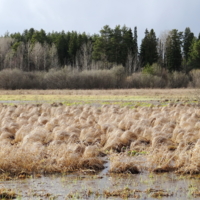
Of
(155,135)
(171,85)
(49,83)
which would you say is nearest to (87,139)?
(155,135)

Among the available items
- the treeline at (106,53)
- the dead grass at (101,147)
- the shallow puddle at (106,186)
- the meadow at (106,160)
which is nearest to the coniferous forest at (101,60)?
the treeline at (106,53)

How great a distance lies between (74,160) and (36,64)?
68460 mm

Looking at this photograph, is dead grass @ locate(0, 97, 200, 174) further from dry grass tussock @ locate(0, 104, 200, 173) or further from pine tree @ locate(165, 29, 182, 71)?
pine tree @ locate(165, 29, 182, 71)

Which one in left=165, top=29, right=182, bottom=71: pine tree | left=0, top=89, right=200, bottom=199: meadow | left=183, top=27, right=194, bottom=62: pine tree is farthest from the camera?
left=183, top=27, right=194, bottom=62: pine tree

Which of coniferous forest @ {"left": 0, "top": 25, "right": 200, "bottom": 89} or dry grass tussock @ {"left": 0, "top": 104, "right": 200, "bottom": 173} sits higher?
coniferous forest @ {"left": 0, "top": 25, "right": 200, "bottom": 89}

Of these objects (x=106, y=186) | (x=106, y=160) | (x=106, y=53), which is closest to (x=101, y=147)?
(x=106, y=160)

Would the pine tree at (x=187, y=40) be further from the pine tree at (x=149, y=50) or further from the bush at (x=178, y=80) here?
the bush at (x=178, y=80)

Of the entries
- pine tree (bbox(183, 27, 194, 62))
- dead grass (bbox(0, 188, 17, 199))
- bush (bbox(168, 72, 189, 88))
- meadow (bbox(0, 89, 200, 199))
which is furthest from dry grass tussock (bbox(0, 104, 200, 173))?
pine tree (bbox(183, 27, 194, 62))

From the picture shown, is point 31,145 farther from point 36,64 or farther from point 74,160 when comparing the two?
point 36,64

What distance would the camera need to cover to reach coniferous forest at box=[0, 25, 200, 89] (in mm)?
58625

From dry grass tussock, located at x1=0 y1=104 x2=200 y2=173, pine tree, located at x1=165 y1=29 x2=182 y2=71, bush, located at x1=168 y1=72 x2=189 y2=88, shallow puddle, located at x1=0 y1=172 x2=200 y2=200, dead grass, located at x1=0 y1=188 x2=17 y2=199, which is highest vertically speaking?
pine tree, located at x1=165 y1=29 x2=182 y2=71

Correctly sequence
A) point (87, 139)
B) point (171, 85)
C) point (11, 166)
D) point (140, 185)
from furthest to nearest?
point (171, 85)
point (87, 139)
point (11, 166)
point (140, 185)

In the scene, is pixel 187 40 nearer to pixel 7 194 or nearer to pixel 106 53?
pixel 106 53

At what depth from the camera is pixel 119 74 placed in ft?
197
